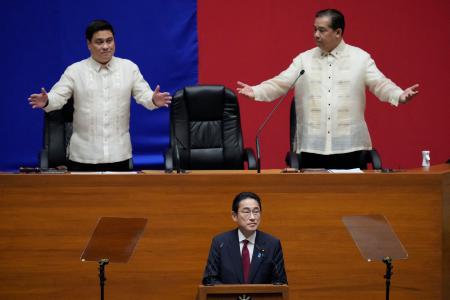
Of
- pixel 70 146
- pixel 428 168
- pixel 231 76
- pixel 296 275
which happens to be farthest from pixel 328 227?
pixel 231 76

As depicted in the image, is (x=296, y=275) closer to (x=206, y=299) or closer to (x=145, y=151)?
(x=206, y=299)

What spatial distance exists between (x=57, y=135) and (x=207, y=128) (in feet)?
3.29

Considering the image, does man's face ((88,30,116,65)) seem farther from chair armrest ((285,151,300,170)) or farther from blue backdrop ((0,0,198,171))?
blue backdrop ((0,0,198,171))

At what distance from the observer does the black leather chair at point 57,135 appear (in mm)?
6215

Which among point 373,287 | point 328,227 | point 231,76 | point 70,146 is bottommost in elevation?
point 373,287

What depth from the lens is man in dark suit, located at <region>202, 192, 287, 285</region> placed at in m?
4.44

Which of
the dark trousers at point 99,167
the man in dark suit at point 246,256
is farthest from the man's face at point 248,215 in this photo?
the dark trousers at point 99,167

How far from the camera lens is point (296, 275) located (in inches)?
211

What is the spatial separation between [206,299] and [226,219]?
1.44 m

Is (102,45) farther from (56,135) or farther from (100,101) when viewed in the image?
(56,135)

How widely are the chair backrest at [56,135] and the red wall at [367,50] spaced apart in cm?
155

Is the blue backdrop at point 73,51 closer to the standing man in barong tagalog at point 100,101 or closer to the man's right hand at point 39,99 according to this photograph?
the standing man in barong tagalog at point 100,101

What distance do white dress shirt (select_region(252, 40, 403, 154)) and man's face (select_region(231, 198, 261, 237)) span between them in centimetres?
Result: 169

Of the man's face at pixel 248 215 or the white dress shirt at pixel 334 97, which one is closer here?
the man's face at pixel 248 215
